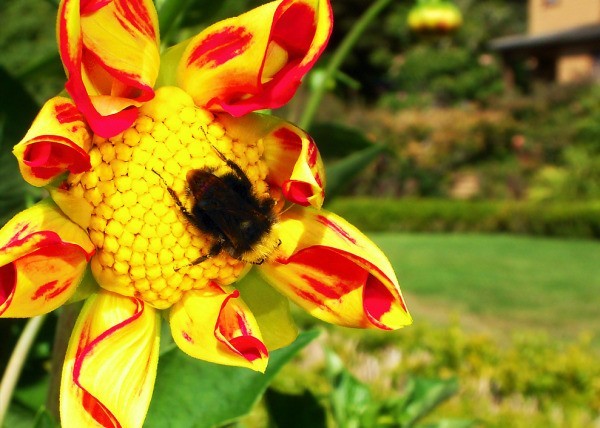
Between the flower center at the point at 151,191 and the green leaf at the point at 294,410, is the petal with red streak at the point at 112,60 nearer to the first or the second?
the flower center at the point at 151,191

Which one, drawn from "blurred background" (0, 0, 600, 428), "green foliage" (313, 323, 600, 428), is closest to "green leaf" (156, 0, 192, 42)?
"blurred background" (0, 0, 600, 428)

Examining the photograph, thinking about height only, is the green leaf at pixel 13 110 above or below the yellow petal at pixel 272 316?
above

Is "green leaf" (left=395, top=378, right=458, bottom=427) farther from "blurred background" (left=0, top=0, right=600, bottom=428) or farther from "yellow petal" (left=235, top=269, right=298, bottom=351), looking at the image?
"yellow petal" (left=235, top=269, right=298, bottom=351)

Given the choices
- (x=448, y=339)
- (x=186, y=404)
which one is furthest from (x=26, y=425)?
(x=448, y=339)

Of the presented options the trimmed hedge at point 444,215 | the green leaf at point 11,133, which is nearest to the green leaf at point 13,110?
the green leaf at point 11,133

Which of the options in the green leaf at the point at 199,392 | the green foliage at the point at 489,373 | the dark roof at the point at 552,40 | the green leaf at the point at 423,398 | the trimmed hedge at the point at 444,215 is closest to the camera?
the green leaf at the point at 199,392

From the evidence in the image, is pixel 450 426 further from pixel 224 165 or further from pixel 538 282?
pixel 538 282

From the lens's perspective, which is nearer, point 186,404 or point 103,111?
point 103,111
